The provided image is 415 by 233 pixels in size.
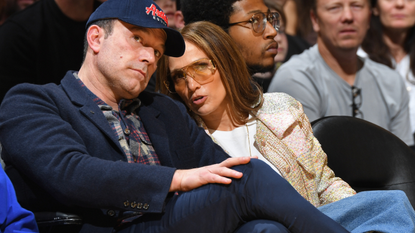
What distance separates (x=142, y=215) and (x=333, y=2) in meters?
2.23

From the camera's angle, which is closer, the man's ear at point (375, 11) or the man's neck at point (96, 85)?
the man's neck at point (96, 85)

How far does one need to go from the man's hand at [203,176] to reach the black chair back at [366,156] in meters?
0.75

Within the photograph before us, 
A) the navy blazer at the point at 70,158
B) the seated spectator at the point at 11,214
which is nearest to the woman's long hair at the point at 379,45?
the navy blazer at the point at 70,158

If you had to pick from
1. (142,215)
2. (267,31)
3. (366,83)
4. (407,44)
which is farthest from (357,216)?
(407,44)

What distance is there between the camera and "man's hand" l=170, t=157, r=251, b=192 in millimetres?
1451

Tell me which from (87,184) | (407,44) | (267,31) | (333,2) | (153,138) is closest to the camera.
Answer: (87,184)

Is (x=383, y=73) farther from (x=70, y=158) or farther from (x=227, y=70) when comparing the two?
(x=70, y=158)

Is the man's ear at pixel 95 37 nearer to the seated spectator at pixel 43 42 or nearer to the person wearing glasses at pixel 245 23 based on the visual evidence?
the person wearing glasses at pixel 245 23

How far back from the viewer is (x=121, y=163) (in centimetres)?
145

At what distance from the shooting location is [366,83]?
3219mm

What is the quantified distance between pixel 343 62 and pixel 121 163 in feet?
7.16

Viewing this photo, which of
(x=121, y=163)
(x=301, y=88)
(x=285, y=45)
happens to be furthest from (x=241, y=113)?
(x=285, y=45)

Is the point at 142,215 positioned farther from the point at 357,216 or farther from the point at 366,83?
the point at 366,83

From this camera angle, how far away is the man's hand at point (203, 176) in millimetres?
1451
